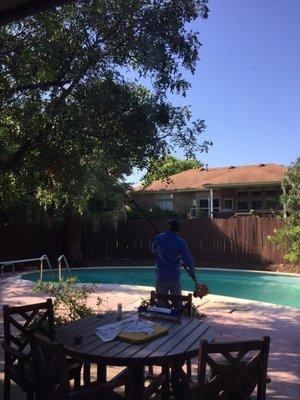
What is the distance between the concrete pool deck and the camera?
558 centimetres

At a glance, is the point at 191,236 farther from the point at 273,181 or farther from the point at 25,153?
the point at 25,153

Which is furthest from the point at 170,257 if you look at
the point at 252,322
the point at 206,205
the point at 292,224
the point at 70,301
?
the point at 206,205

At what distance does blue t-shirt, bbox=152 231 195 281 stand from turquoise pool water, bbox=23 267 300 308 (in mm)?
7926

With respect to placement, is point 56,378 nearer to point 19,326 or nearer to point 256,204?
point 19,326

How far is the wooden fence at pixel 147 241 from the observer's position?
20.5 meters

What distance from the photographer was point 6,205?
23.3ft

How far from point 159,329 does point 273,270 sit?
52.0 feet

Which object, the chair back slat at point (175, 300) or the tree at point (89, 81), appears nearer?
the chair back slat at point (175, 300)

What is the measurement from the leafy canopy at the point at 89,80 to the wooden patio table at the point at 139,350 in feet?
9.01

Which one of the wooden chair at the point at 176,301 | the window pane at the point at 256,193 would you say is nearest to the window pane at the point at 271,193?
the window pane at the point at 256,193

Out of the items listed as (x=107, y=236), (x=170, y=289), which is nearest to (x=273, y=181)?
(x=107, y=236)

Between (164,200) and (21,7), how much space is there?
2851cm

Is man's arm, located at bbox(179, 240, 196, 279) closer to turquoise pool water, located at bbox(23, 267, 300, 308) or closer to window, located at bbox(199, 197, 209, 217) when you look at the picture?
turquoise pool water, located at bbox(23, 267, 300, 308)

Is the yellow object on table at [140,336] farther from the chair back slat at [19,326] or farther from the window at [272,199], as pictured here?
the window at [272,199]
